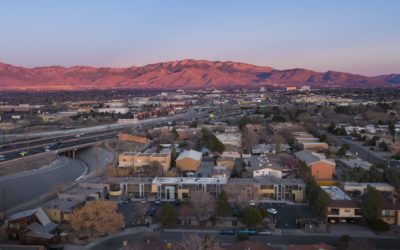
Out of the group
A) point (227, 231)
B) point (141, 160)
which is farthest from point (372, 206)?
point (141, 160)

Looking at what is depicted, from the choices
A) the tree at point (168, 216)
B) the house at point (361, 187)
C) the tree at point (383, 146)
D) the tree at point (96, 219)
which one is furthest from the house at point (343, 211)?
the tree at point (383, 146)

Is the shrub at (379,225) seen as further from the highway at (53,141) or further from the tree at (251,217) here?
the highway at (53,141)

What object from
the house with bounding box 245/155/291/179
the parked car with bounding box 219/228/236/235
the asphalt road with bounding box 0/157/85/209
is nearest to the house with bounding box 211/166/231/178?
the house with bounding box 245/155/291/179

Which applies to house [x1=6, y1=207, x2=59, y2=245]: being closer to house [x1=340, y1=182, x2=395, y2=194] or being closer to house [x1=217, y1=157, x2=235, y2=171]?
house [x1=217, y1=157, x2=235, y2=171]

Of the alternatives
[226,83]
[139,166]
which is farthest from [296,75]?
[139,166]

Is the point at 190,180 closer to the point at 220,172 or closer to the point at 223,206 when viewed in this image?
the point at 220,172

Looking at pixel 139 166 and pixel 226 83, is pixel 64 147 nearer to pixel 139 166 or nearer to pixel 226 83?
pixel 139 166

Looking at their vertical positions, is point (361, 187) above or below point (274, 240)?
above
